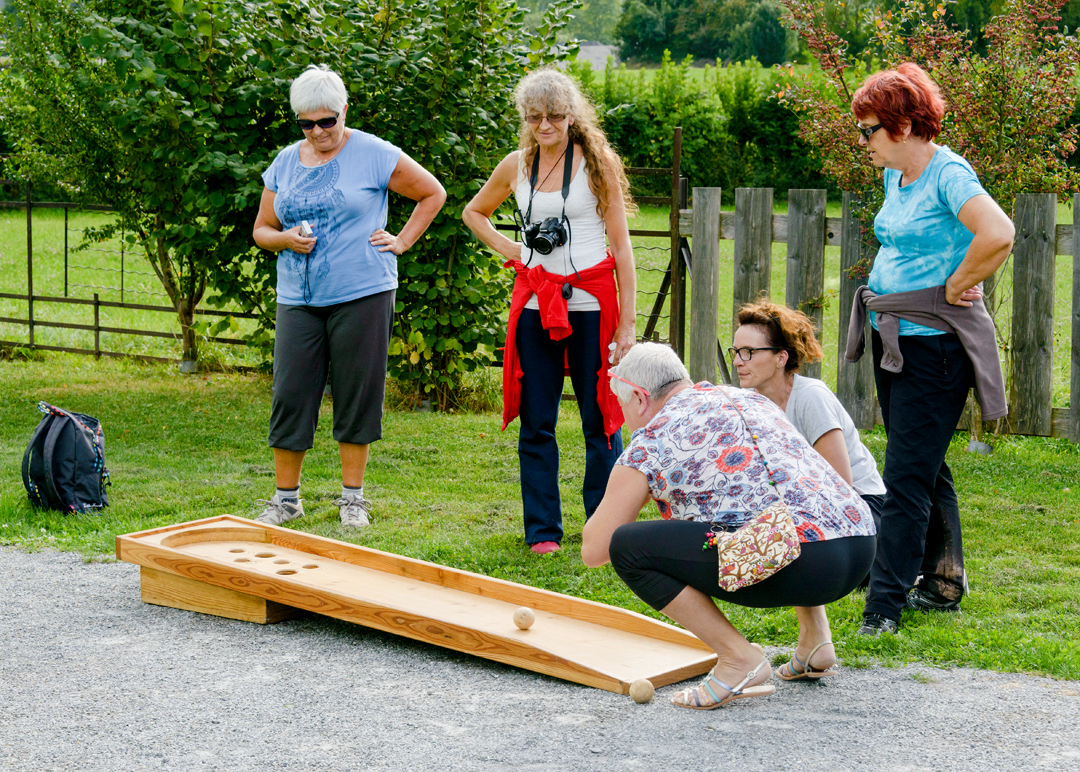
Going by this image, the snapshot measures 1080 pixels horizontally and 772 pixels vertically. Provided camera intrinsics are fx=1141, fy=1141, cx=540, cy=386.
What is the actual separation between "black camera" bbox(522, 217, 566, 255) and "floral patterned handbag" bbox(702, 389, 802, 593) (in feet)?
6.40

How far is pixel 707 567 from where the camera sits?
3223mm

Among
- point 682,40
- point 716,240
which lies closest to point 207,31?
point 716,240

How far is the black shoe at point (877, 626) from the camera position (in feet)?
12.9

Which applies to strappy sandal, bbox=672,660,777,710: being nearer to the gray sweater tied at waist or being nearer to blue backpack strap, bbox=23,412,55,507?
the gray sweater tied at waist

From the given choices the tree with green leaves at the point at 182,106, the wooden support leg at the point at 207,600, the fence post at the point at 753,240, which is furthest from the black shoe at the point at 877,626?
the tree with green leaves at the point at 182,106

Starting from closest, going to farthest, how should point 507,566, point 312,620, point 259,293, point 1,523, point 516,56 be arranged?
point 312,620 < point 507,566 < point 1,523 < point 516,56 < point 259,293

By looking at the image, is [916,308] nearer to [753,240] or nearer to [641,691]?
[641,691]

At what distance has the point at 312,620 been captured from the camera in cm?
428

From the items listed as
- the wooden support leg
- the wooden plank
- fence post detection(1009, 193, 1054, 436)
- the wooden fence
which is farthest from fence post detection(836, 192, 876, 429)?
the wooden support leg

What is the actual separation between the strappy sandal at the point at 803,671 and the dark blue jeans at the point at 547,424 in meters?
1.57

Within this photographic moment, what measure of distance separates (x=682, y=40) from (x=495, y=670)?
52.7 m

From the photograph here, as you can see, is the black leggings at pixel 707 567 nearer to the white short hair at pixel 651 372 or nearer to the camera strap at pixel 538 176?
the white short hair at pixel 651 372

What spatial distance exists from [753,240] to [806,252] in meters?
0.37

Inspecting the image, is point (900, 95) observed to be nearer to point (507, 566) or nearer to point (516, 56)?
point (507, 566)
